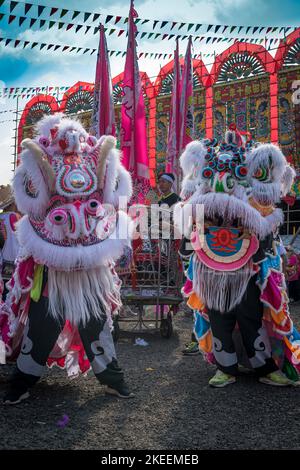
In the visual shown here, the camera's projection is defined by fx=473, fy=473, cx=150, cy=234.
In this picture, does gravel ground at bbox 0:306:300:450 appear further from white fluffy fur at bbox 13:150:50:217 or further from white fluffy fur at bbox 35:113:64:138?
white fluffy fur at bbox 35:113:64:138

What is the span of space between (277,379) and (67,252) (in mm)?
1570

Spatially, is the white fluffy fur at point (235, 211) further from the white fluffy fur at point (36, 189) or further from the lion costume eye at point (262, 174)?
the white fluffy fur at point (36, 189)

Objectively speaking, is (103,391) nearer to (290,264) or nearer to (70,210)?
(70,210)

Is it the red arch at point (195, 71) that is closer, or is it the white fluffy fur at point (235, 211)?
the white fluffy fur at point (235, 211)

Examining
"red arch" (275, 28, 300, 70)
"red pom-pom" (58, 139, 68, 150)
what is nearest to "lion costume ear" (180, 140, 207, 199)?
"red pom-pom" (58, 139, 68, 150)

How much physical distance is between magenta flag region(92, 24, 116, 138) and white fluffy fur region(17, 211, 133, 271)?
5.10 metres

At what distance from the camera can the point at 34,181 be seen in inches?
107

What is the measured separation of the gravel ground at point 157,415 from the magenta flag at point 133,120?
406cm

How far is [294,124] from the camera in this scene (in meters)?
12.8

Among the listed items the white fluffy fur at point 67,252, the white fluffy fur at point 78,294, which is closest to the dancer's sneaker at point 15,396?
the white fluffy fur at point 78,294

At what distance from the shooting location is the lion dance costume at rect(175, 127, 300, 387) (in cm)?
301

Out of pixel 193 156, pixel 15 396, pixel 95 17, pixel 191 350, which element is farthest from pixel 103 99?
pixel 15 396

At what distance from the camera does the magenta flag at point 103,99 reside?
25.1ft
